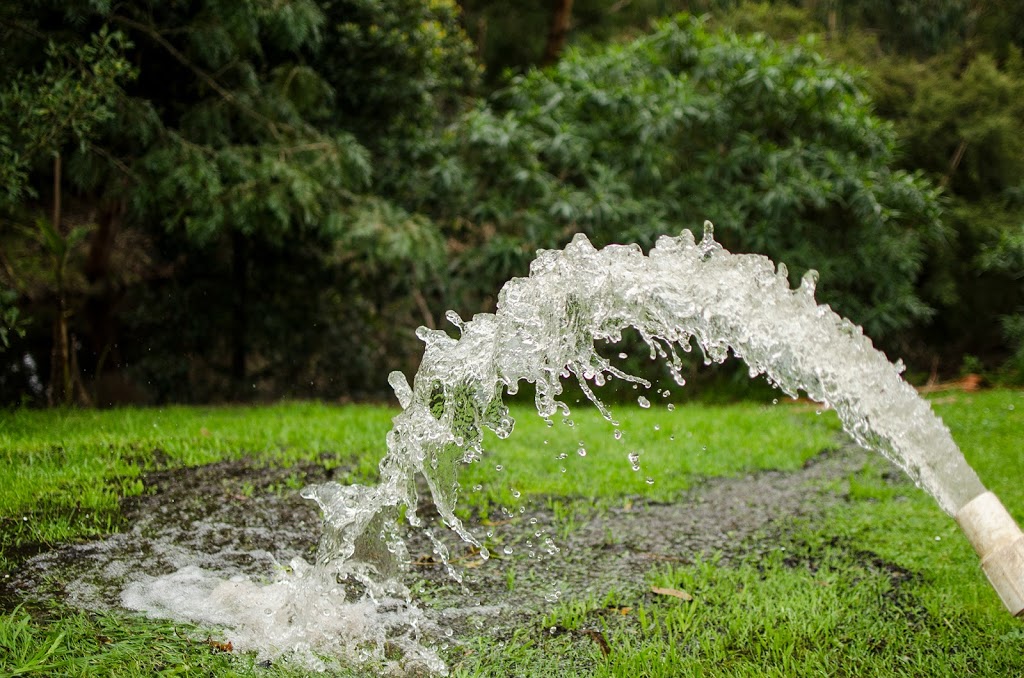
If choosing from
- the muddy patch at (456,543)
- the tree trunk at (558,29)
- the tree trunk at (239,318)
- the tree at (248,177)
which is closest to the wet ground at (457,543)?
the muddy patch at (456,543)

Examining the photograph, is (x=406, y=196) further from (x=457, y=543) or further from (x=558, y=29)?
(x=457, y=543)

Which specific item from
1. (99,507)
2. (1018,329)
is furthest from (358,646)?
(1018,329)

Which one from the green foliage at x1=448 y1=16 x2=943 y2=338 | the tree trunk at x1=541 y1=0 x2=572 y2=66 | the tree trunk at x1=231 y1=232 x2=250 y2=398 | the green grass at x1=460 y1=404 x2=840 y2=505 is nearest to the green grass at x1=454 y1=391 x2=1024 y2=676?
the green grass at x1=460 y1=404 x2=840 y2=505

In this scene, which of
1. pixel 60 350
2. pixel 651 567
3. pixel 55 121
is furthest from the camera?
pixel 60 350

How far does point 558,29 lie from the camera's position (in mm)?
11859

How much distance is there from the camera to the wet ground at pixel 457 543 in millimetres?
3105

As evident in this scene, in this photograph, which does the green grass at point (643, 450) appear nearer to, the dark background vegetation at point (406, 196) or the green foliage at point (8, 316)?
the dark background vegetation at point (406, 196)

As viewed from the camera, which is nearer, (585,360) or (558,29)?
(585,360)

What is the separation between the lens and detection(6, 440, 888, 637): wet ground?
10.2 feet

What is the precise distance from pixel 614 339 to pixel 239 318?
626 cm

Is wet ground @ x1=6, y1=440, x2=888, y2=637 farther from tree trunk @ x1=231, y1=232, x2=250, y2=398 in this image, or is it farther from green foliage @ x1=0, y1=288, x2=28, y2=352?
tree trunk @ x1=231, y1=232, x2=250, y2=398

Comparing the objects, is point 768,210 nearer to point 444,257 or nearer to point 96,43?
point 444,257

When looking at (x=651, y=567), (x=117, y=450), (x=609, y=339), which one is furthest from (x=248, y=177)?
(x=651, y=567)

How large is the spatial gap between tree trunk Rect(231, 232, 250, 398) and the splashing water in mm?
5423
